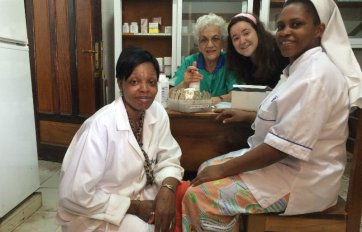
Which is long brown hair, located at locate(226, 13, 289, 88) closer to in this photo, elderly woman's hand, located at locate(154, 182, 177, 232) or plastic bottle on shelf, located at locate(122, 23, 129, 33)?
elderly woman's hand, located at locate(154, 182, 177, 232)

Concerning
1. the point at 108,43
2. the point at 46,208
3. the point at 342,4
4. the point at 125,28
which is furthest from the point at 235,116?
the point at 342,4

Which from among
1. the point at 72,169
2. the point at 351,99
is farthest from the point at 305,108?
the point at 72,169

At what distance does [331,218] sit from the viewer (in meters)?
1.01

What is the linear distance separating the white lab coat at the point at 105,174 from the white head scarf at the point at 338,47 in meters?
0.71

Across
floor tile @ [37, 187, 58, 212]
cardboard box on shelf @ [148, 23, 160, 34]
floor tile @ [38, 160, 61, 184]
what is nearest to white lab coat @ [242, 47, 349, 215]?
floor tile @ [37, 187, 58, 212]

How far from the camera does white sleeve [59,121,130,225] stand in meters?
0.96

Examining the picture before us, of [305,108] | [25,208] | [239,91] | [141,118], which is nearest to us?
[305,108]

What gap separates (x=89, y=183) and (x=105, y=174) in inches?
3.8

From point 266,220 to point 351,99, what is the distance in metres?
0.49

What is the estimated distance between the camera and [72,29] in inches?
108

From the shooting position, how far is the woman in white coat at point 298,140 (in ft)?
2.90

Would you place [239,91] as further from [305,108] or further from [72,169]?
[72,169]

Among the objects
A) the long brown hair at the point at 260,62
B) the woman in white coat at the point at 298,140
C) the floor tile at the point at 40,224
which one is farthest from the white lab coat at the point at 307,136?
the floor tile at the point at 40,224

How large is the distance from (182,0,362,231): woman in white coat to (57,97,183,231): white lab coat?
21 cm
